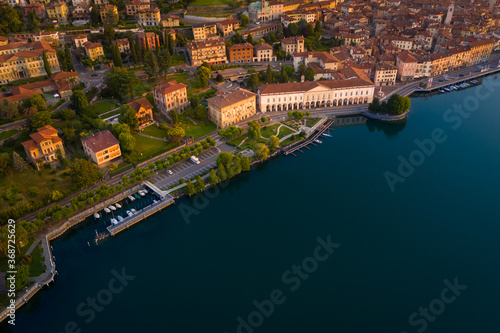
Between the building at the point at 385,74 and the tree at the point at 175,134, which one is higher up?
the building at the point at 385,74

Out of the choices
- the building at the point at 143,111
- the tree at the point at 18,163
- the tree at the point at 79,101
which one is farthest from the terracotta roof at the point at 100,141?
the tree at the point at 79,101

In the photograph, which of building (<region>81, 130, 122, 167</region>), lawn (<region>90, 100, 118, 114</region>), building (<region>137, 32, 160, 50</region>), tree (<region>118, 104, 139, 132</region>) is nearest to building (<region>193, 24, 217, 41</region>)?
building (<region>137, 32, 160, 50</region>)

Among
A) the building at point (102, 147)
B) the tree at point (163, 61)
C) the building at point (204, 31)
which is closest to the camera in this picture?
the building at point (102, 147)

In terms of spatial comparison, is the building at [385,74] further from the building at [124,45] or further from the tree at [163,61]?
the building at [124,45]

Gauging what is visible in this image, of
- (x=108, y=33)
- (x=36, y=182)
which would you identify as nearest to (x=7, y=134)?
(x=36, y=182)

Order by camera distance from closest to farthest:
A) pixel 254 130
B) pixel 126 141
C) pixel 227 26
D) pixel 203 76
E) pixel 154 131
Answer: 1. pixel 126 141
2. pixel 254 130
3. pixel 154 131
4. pixel 203 76
5. pixel 227 26

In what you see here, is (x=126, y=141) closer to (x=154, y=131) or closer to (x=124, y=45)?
(x=154, y=131)
